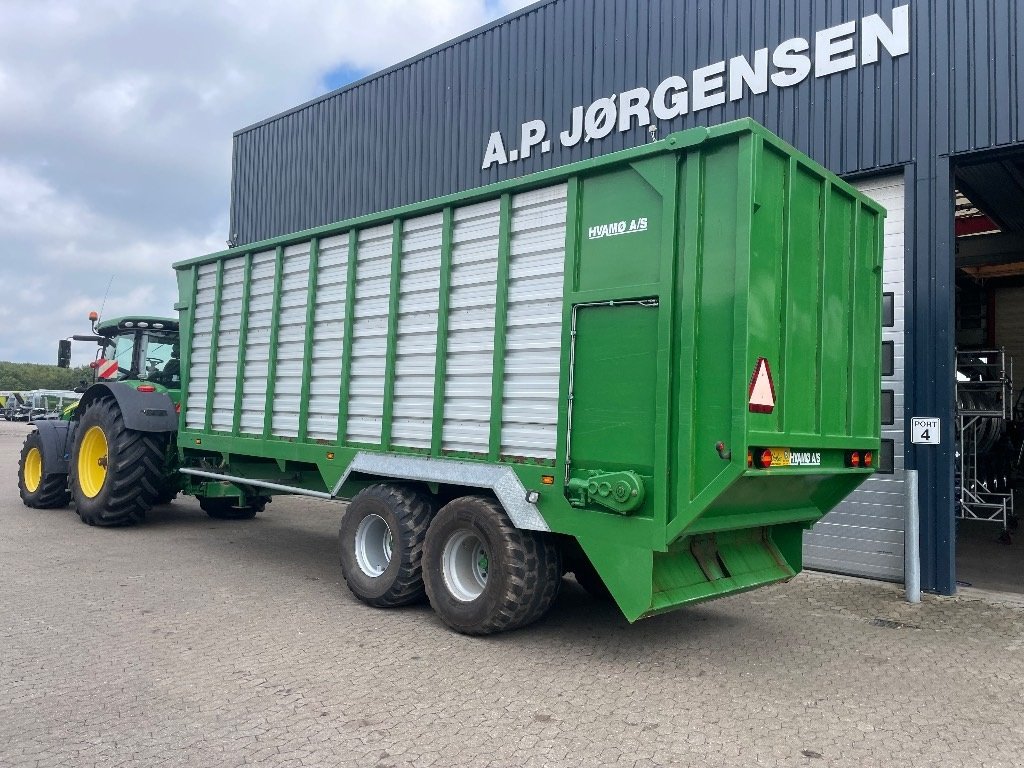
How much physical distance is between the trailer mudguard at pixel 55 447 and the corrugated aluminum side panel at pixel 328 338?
5.40 metres

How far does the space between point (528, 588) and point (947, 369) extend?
469 centimetres

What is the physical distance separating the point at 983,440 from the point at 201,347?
1161cm

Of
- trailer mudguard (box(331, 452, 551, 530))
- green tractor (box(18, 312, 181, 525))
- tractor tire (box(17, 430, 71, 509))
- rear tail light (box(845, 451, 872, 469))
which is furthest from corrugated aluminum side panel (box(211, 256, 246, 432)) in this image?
rear tail light (box(845, 451, 872, 469))

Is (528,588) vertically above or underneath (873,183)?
underneath

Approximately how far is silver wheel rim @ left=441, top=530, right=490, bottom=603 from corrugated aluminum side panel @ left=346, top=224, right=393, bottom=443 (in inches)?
49.3

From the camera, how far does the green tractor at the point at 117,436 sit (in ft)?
29.1

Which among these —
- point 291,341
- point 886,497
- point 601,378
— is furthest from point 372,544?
point 886,497

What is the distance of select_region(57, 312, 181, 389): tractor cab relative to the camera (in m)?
10.3

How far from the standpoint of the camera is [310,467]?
7.35 metres

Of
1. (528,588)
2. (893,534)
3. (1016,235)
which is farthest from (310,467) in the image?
(1016,235)

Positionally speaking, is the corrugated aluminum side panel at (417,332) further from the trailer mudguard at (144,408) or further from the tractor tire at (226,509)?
the tractor tire at (226,509)

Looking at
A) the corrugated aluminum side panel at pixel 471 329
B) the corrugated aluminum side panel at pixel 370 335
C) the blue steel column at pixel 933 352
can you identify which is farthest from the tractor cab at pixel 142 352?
the blue steel column at pixel 933 352

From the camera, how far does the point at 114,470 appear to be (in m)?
8.81

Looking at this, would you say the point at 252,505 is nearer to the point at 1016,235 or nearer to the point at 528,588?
the point at 528,588
